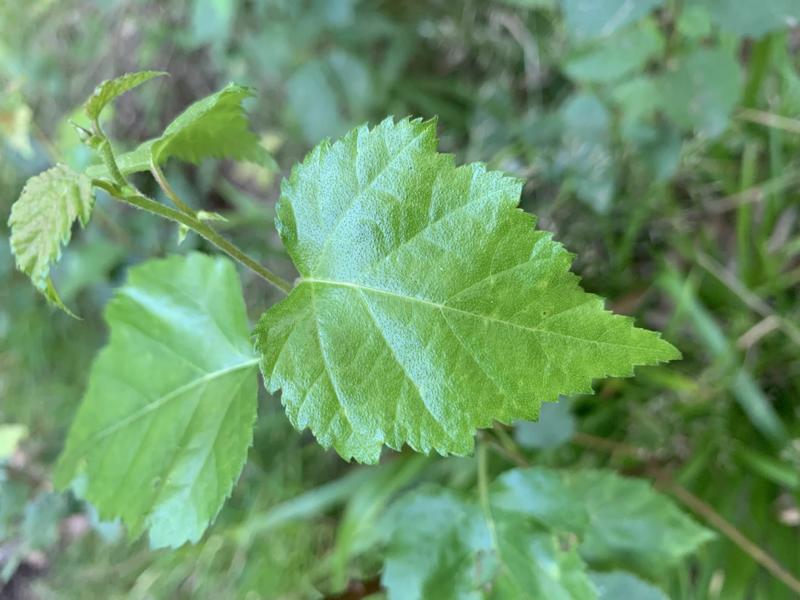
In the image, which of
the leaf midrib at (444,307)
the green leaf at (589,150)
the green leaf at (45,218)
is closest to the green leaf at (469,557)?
the leaf midrib at (444,307)

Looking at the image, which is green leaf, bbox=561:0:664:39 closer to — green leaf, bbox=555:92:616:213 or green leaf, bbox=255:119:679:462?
green leaf, bbox=555:92:616:213

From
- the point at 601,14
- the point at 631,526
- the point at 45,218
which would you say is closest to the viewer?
the point at 45,218

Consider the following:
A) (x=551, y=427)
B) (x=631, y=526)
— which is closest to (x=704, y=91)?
(x=551, y=427)

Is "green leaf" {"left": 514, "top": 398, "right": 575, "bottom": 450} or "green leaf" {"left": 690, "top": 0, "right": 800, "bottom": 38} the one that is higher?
"green leaf" {"left": 690, "top": 0, "right": 800, "bottom": 38}

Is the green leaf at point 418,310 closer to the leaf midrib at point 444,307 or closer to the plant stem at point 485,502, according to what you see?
the leaf midrib at point 444,307

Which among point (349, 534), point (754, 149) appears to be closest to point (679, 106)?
point (754, 149)

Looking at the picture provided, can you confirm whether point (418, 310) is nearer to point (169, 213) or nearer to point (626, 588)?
point (169, 213)

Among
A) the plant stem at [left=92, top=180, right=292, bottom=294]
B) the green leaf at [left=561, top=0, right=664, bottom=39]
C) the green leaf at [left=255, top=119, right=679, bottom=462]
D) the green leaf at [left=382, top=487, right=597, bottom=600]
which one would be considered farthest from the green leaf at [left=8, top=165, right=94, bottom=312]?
Result: the green leaf at [left=561, top=0, right=664, bottom=39]
